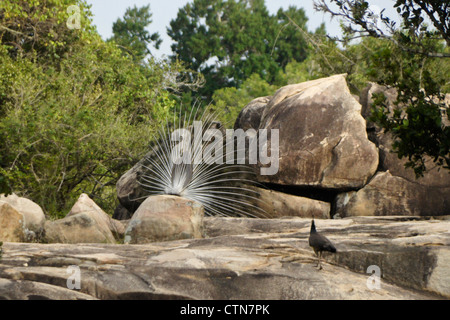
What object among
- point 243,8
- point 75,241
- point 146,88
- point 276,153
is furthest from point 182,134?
point 243,8

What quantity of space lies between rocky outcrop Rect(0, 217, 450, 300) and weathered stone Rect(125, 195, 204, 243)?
57.4 inches

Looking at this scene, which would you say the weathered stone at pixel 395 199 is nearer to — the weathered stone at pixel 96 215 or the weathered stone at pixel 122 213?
the weathered stone at pixel 96 215

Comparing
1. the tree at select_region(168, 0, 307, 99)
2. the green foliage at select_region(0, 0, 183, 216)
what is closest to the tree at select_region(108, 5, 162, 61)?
the tree at select_region(168, 0, 307, 99)

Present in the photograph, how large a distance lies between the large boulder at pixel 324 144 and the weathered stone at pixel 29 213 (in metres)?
3.88

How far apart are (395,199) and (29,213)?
6.07 m

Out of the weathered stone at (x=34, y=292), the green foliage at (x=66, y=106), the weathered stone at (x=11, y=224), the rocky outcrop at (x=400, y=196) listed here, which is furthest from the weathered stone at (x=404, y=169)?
the weathered stone at (x=34, y=292)

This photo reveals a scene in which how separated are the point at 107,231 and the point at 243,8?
34886 millimetres

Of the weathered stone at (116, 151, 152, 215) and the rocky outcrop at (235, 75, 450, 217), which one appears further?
the weathered stone at (116, 151, 152, 215)

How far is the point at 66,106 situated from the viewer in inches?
575

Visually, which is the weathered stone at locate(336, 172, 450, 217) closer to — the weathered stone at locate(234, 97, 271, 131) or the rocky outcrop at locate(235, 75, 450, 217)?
the rocky outcrop at locate(235, 75, 450, 217)

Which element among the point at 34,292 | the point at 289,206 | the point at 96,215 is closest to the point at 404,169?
the point at 289,206

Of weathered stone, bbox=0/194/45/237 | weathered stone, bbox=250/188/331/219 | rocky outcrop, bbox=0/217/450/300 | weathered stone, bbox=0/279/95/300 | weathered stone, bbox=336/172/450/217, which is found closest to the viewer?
weathered stone, bbox=0/279/95/300

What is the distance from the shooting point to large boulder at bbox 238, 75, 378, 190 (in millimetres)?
10703

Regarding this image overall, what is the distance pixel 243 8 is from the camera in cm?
4209
